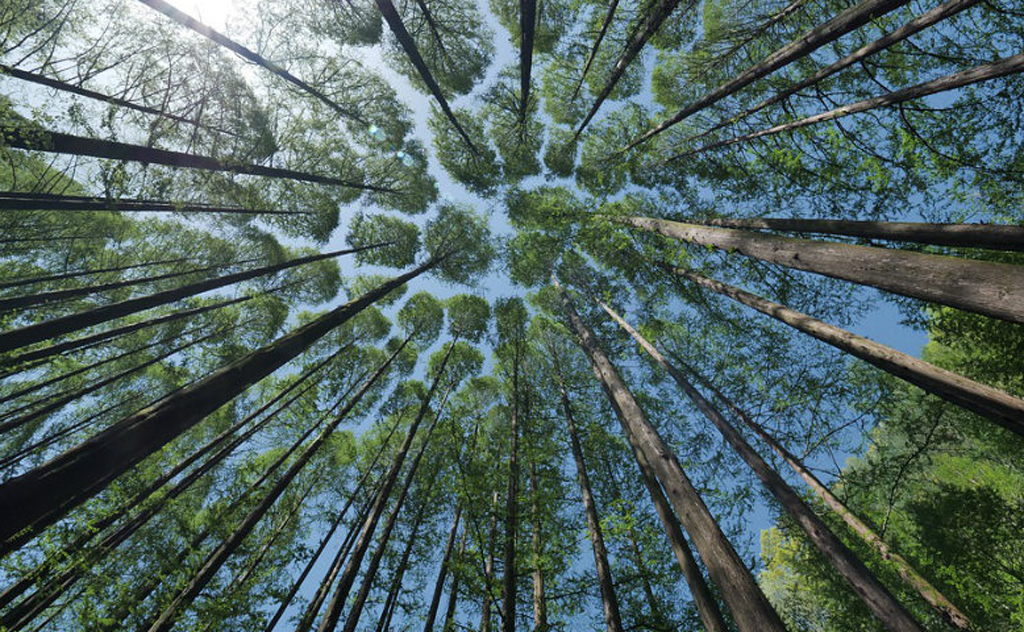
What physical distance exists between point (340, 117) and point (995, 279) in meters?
11.3

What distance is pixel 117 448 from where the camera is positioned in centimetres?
184

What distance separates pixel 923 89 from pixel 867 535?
647cm

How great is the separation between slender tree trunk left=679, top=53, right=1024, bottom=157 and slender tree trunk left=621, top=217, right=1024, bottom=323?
8.60 ft

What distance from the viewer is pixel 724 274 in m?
8.77

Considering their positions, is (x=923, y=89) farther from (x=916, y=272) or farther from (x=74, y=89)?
(x=74, y=89)

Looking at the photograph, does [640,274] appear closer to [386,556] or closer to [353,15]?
[353,15]

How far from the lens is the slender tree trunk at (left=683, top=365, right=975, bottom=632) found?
14.5ft

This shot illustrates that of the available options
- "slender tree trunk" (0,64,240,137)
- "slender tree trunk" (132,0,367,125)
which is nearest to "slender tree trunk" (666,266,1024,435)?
"slender tree trunk" (132,0,367,125)

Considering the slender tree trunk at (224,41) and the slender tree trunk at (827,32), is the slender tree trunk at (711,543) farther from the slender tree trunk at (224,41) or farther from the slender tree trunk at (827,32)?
the slender tree trunk at (224,41)

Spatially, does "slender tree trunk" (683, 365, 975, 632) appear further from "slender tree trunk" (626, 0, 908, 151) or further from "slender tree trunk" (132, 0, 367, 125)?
"slender tree trunk" (132, 0, 367, 125)

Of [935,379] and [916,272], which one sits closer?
[916,272]

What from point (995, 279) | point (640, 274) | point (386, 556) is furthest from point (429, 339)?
point (995, 279)

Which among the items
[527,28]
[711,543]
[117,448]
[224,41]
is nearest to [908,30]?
[527,28]

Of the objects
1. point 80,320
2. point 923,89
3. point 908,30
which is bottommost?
point 80,320
